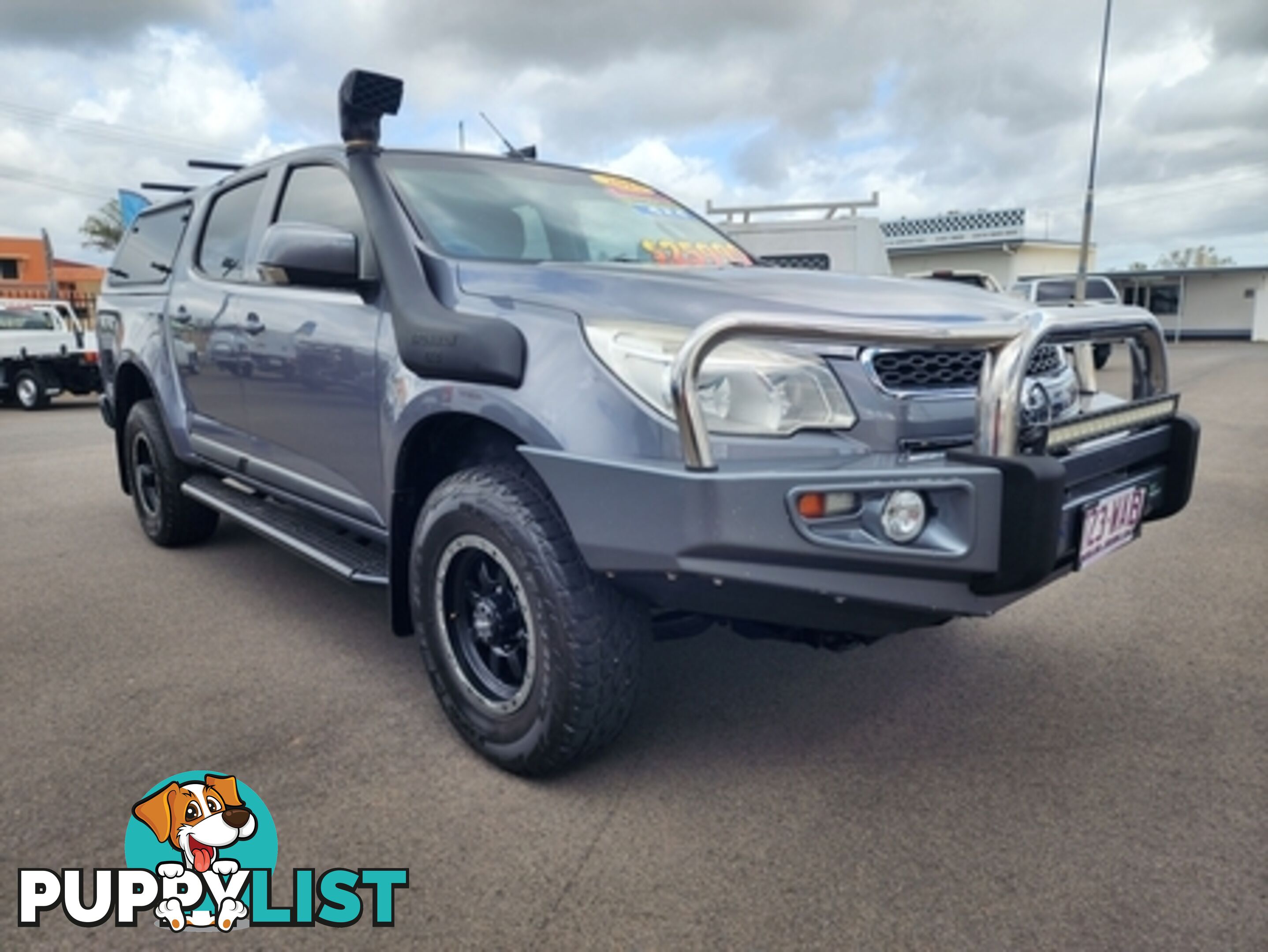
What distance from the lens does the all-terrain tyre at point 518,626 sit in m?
2.27

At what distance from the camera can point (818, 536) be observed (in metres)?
1.98

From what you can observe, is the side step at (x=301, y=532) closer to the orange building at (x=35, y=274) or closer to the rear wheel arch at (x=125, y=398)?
the rear wheel arch at (x=125, y=398)

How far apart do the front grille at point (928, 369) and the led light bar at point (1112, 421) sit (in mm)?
174

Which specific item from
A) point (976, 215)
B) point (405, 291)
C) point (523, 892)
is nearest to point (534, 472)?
point (405, 291)

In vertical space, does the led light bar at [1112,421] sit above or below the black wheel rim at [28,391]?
above

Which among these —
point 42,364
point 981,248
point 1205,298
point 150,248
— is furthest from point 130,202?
point 1205,298

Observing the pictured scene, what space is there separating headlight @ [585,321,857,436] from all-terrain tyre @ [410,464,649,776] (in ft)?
1.47

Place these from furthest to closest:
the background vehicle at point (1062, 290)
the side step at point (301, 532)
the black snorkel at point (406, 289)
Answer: the background vehicle at point (1062, 290) < the side step at point (301, 532) < the black snorkel at point (406, 289)

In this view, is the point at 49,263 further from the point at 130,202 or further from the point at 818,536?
the point at 818,536

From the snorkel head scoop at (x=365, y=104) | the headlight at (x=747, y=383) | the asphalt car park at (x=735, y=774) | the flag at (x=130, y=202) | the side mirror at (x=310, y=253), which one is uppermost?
the flag at (x=130, y=202)

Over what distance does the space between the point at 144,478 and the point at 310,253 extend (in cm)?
310

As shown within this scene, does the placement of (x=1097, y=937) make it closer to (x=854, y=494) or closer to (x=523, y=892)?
(x=854, y=494)

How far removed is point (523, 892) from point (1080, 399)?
2.17 meters

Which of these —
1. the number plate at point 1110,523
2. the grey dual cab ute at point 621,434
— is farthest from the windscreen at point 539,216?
the number plate at point 1110,523
